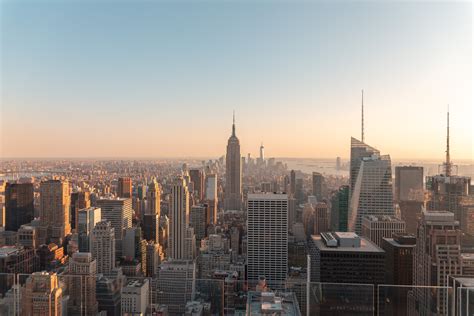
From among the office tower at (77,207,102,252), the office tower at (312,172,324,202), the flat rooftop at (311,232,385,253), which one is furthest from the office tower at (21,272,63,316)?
the office tower at (312,172,324,202)

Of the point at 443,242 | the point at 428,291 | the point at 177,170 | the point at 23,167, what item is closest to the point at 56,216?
the point at 177,170

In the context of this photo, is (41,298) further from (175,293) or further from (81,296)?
(175,293)

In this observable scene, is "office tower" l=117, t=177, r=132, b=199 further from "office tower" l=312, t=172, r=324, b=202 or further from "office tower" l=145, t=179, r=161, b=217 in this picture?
"office tower" l=312, t=172, r=324, b=202

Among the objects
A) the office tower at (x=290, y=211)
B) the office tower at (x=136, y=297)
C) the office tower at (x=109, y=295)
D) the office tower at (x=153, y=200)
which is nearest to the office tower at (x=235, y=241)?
the office tower at (x=290, y=211)

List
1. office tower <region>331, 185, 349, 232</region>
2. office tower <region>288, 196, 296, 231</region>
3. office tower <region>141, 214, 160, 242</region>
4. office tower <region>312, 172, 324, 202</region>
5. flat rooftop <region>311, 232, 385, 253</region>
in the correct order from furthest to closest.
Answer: office tower <region>288, 196, 296, 231</region> < office tower <region>141, 214, 160, 242</region> < office tower <region>331, 185, 349, 232</region> < office tower <region>312, 172, 324, 202</region> < flat rooftop <region>311, 232, 385, 253</region>

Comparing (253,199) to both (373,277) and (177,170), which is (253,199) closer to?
(177,170)

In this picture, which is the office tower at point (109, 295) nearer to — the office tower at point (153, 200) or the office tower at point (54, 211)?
the office tower at point (54, 211)

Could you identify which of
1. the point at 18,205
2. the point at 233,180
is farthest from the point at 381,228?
the point at 18,205
